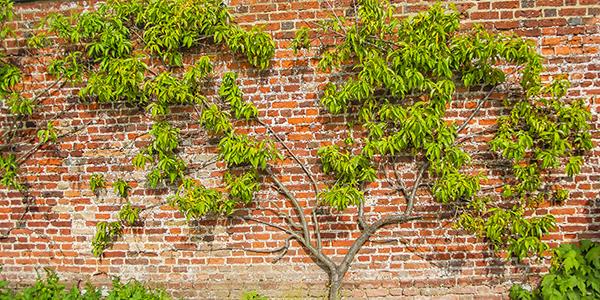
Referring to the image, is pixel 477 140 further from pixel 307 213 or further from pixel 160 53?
pixel 160 53

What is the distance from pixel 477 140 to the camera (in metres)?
4.12

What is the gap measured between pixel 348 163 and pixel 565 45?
2.10 m

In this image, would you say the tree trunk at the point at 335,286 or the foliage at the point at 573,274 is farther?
the tree trunk at the point at 335,286

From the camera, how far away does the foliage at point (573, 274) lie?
149 inches

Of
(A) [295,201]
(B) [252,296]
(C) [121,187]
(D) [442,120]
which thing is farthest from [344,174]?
(C) [121,187]

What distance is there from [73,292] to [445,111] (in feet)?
12.4

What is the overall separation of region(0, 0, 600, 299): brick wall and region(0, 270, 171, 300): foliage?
10cm

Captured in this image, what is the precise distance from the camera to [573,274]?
3.90m

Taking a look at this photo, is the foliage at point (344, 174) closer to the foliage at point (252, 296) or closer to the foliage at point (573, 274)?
the foliage at point (252, 296)

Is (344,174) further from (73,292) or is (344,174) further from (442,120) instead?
(73,292)

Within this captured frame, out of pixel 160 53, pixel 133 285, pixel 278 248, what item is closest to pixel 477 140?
pixel 278 248

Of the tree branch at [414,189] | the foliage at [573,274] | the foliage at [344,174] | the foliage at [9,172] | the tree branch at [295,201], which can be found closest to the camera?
the foliage at [573,274]

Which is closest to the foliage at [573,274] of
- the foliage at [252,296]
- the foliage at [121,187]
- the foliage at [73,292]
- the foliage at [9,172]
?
the foliage at [252,296]

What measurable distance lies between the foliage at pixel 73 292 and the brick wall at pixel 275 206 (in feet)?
0.33
